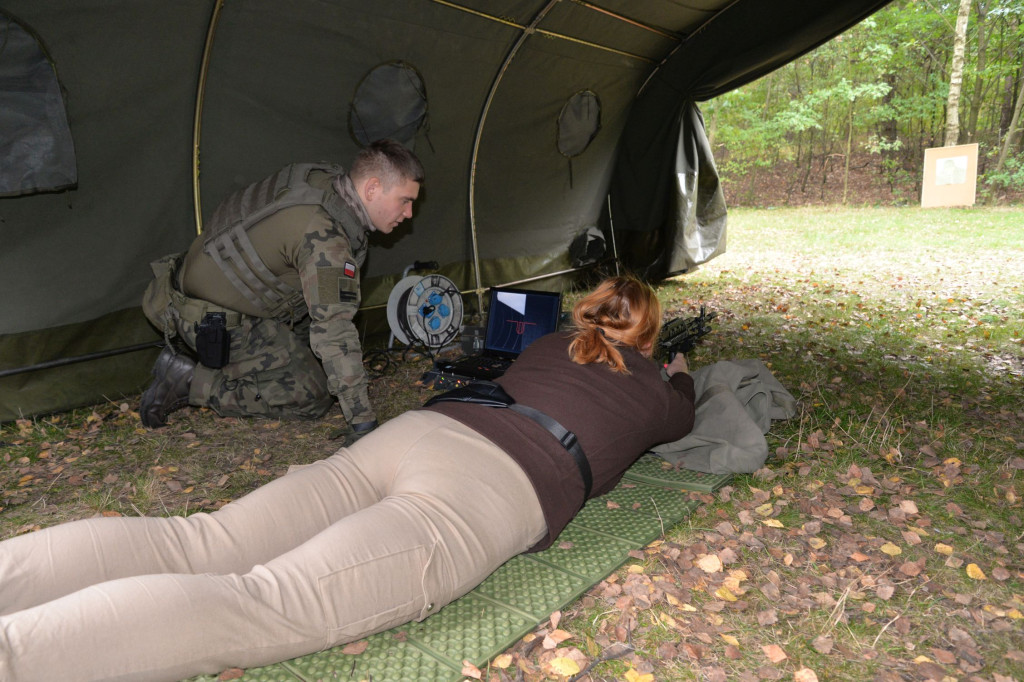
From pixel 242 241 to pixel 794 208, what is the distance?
18.6 metres

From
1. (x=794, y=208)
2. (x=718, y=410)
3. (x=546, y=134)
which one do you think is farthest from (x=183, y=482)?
(x=794, y=208)

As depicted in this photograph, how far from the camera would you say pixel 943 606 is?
2510 mm

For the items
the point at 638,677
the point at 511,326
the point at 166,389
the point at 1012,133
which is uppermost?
the point at 1012,133

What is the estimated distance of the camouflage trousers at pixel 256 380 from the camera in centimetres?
469

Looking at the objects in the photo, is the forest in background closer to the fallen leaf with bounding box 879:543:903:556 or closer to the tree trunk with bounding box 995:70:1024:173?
the tree trunk with bounding box 995:70:1024:173

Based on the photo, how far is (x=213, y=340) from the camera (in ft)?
14.8

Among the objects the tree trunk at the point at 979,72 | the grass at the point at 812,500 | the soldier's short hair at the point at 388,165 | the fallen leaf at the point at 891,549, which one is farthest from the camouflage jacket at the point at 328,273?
the tree trunk at the point at 979,72

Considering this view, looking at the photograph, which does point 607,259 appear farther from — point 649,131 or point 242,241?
point 242,241

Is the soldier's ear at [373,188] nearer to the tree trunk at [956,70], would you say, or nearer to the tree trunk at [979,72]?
the tree trunk at [956,70]

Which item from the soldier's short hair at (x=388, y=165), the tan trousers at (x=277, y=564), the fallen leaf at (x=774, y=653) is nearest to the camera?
the tan trousers at (x=277, y=564)

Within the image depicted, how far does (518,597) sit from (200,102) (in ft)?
13.7

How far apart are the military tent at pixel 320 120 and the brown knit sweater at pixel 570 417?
11.3ft

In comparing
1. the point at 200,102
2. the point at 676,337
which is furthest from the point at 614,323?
the point at 200,102

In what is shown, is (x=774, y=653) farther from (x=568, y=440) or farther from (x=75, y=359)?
(x=75, y=359)
